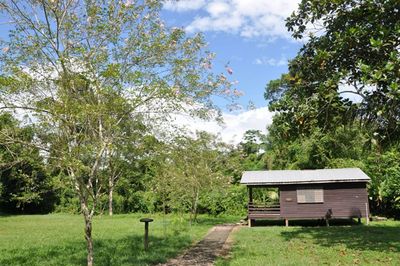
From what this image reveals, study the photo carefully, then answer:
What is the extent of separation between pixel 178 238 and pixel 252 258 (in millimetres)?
5275

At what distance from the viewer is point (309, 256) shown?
11344 millimetres

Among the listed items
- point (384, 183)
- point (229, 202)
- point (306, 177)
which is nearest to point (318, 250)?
point (306, 177)

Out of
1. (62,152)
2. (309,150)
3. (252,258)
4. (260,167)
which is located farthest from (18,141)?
(260,167)

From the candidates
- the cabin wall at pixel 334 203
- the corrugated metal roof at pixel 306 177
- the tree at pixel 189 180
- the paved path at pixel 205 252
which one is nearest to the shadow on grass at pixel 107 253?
the paved path at pixel 205 252

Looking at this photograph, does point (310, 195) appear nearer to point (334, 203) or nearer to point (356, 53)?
point (334, 203)

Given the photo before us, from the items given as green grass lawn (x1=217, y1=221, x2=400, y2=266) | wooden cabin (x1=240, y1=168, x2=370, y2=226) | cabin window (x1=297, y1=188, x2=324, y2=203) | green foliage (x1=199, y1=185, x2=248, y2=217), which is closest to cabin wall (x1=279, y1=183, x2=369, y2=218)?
wooden cabin (x1=240, y1=168, x2=370, y2=226)

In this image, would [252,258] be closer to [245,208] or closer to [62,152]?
[62,152]

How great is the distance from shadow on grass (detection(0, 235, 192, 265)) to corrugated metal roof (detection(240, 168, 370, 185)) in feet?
29.8

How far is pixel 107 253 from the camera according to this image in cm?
1208

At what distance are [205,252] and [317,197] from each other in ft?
41.0

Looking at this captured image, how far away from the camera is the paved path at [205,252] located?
1083 cm

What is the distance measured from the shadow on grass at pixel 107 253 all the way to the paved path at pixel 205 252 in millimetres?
382

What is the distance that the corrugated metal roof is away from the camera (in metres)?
22.7

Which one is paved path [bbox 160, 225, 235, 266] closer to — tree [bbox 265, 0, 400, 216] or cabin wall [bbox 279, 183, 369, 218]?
tree [bbox 265, 0, 400, 216]
